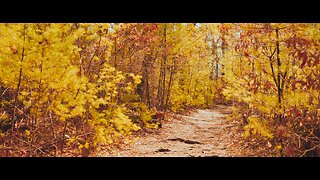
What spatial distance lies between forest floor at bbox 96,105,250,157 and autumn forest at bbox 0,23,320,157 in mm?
28

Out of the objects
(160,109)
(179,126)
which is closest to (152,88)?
(160,109)

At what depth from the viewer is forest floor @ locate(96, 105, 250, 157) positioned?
18.9 ft

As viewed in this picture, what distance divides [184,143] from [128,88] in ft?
6.01

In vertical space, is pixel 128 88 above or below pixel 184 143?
above

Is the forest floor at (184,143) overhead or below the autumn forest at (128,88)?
below

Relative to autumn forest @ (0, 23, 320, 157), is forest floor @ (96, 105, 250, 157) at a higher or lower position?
lower

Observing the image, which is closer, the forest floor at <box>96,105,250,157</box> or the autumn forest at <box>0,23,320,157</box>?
the autumn forest at <box>0,23,320,157</box>

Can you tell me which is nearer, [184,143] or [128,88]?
[128,88]

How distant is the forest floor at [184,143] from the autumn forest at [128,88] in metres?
0.03

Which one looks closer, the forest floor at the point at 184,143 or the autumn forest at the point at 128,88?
the autumn forest at the point at 128,88

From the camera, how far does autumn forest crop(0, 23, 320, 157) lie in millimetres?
4164

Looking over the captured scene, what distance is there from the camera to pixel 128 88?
5.74m

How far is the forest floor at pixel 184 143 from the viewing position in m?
5.77

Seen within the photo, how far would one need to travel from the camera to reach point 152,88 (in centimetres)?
970
